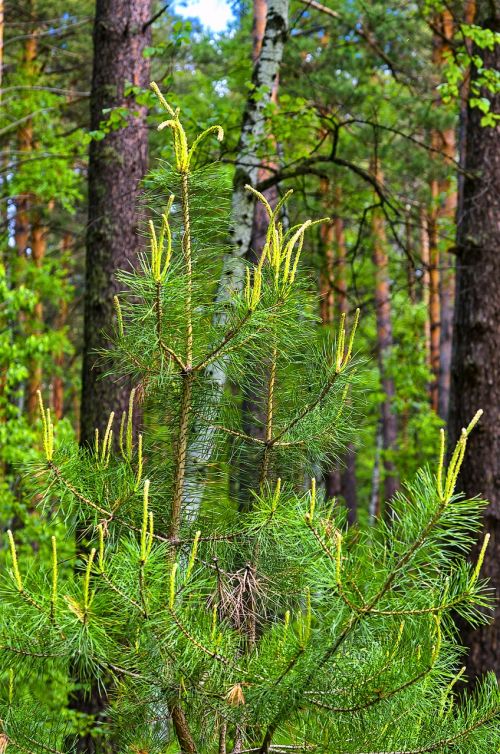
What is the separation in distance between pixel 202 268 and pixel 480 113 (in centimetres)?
471

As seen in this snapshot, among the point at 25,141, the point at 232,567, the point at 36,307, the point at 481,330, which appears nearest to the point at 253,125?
the point at 481,330

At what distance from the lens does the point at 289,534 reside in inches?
93.5

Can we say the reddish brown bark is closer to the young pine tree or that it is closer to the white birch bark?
the white birch bark

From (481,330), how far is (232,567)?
4.01 m

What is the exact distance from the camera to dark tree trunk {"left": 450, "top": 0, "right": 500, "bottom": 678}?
603 cm

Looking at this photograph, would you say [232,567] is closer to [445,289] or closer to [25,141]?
[445,289]

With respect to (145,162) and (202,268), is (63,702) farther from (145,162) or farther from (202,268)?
(202,268)

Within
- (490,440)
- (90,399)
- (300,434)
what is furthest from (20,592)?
(490,440)

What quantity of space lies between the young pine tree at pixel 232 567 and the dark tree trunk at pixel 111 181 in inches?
108

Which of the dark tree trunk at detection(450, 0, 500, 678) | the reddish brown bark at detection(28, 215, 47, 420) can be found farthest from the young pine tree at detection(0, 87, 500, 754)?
the reddish brown bark at detection(28, 215, 47, 420)

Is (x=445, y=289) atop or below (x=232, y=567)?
atop

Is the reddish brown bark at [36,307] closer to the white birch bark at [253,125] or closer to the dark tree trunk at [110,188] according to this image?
the dark tree trunk at [110,188]

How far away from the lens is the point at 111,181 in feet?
18.9

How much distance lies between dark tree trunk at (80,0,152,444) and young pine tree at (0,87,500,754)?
8.98 ft
